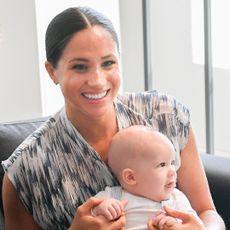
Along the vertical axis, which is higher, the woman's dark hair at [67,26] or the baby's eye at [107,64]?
the woman's dark hair at [67,26]

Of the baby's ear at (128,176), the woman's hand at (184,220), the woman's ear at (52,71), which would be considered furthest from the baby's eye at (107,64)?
the woman's hand at (184,220)

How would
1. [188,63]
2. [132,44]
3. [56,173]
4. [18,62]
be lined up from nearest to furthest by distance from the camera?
[56,173] → [18,62] → [188,63] → [132,44]

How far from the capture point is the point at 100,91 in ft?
4.21

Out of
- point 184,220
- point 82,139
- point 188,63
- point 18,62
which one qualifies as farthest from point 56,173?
point 188,63

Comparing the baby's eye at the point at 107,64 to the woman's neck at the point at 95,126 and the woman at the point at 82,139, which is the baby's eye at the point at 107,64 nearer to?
the woman at the point at 82,139

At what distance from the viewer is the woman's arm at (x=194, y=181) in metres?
1.47

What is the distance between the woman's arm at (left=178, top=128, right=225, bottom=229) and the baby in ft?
0.48

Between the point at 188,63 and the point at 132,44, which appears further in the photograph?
the point at 132,44

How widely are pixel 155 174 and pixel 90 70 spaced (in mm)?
319

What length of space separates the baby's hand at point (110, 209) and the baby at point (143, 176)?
0.01m

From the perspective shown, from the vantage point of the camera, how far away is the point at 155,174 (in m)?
1.28

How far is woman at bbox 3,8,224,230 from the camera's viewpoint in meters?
1.28

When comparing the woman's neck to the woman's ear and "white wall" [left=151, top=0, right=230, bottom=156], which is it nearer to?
the woman's ear

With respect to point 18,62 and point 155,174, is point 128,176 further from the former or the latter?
point 18,62
